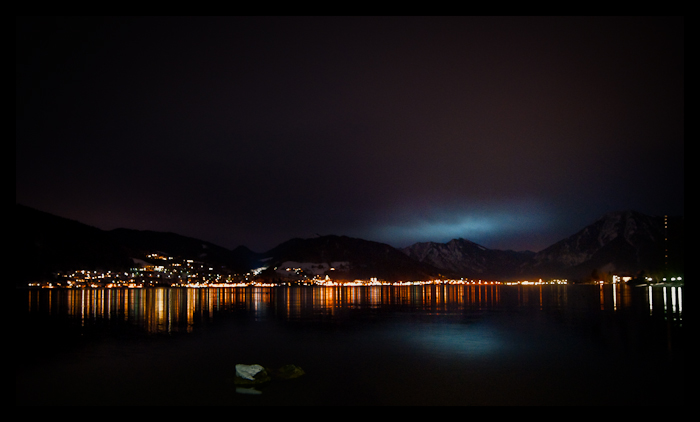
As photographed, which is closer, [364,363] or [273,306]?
[364,363]

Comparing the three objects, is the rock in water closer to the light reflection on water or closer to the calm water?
the calm water

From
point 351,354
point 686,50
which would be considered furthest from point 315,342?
point 686,50

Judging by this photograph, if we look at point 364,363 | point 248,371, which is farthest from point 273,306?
point 248,371

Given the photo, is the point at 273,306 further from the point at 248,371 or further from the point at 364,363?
the point at 248,371

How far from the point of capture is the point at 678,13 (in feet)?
42.2

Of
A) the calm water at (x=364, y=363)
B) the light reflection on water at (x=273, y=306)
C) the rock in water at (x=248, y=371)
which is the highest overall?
the rock in water at (x=248, y=371)

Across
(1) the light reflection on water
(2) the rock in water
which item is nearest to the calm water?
(2) the rock in water

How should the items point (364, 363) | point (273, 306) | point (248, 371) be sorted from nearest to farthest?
point (248, 371), point (364, 363), point (273, 306)

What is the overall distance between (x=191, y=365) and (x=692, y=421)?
A: 23.7 meters

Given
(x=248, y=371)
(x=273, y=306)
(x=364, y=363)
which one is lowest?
(x=273, y=306)

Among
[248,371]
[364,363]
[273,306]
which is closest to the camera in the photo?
[248,371]

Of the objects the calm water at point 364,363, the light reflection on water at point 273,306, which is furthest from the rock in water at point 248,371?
the light reflection on water at point 273,306

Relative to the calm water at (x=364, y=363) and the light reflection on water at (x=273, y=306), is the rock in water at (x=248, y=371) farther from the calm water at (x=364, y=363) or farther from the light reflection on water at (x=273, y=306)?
the light reflection on water at (x=273, y=306)

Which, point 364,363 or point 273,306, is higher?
point 364,363
